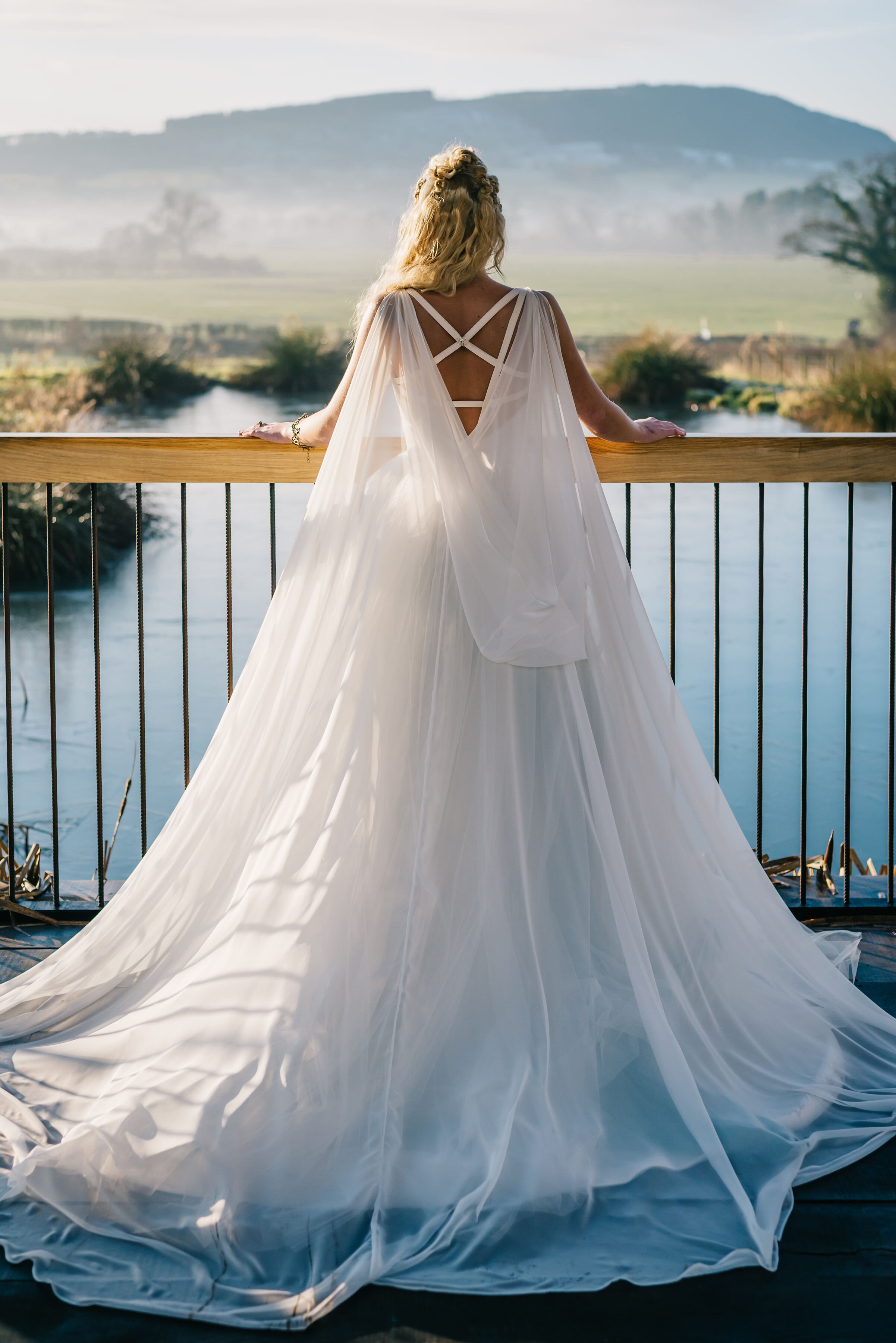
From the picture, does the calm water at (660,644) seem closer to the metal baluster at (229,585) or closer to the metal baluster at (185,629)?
the metal baluster at (185,629)

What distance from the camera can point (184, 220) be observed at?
465 inches

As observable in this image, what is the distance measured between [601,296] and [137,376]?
15.7 feet

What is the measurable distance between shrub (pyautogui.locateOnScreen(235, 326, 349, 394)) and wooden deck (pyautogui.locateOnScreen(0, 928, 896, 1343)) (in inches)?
408

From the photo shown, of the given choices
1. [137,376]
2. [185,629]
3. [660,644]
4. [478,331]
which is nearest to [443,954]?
[478,331]

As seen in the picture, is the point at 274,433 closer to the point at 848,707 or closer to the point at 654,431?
the point at 654,431

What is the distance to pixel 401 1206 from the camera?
1.38m

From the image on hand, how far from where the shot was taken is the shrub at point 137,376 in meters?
10.8

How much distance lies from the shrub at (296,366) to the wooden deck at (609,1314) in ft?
34.0

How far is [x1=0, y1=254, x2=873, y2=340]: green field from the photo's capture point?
11.2m

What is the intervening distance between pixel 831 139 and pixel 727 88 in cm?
128

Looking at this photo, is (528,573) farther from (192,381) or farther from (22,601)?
(192,381)

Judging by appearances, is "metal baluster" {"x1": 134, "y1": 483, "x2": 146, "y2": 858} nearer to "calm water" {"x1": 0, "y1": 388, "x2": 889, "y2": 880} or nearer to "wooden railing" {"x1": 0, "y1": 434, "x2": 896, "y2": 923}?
"wooden railing" {"x1": 0, "y1": 434, "x2": 896, "y2": 923}

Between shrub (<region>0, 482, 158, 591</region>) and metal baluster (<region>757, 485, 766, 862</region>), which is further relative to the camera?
shrub (<region>0, 482, 158, 591</region>)

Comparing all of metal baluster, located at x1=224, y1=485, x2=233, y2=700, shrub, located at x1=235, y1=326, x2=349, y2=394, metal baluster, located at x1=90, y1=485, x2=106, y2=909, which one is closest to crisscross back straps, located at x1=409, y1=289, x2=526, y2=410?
metal baluster, located at x1=224, y1=485, x2=233, y2=700
